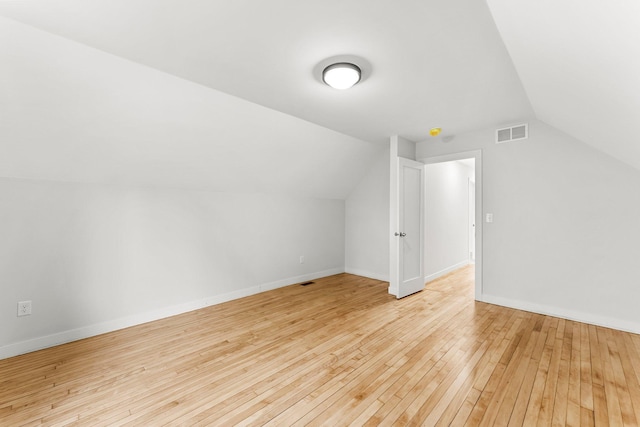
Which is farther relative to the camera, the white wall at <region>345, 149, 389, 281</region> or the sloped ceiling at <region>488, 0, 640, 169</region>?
the white wall at <region>345, 149, 389, 281</region>

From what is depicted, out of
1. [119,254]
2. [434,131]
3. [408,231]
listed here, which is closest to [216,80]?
[119,254]

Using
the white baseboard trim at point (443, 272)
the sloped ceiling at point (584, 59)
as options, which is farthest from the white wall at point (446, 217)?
the sloped ceiling at point (584, 59)

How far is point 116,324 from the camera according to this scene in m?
2.87

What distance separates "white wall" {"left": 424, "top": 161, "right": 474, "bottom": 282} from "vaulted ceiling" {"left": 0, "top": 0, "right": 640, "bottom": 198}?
1.71 m

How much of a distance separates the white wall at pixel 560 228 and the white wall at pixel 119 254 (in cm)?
319

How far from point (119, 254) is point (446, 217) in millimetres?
5300

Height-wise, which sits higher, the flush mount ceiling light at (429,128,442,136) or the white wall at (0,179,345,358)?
the flush mount ceiling light at (429,128,442,136)

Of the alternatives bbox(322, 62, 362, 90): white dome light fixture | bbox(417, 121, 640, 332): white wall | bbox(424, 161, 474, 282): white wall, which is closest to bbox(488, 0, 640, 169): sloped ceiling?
bbox(417, 121, 640, 332): white wall

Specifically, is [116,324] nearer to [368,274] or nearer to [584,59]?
[368,274]

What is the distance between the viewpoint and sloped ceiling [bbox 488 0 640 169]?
1226 millimetres

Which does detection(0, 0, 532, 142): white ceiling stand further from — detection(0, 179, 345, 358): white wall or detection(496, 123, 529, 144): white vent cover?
detection(0, 179, 345, 358): white wall

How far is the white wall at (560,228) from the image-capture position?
2.88m

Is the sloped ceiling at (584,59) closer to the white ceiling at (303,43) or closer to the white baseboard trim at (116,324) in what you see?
the white ceiling at (303,43)

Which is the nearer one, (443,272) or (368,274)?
(368,274)
